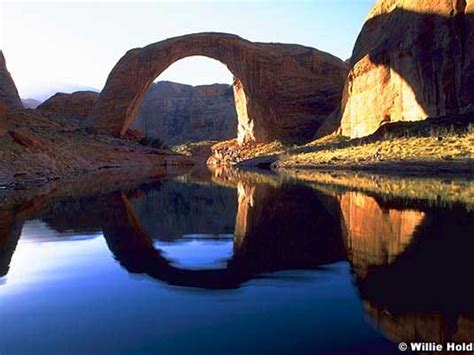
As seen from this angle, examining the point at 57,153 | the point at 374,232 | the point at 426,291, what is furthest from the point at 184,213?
the point at 57,153

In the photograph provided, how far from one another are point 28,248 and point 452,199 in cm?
1099

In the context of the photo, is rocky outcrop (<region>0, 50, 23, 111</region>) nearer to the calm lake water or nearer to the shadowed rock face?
the shadowed rock face

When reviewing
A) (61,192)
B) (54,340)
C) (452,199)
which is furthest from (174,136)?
(54,340)

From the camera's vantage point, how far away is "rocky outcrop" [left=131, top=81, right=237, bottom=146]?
11775cm

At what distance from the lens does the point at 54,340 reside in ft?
13.6

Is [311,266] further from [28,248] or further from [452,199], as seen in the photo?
[452,199]

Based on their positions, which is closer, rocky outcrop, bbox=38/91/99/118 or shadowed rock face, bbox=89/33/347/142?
shadowed rock face, bbox=89/33/347/142

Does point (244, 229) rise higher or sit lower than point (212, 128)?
lower

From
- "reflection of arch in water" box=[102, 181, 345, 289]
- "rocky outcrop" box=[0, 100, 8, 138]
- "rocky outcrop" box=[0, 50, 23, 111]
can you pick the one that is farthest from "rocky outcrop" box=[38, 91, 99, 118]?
"reflection of arch in water" box=[102, 181, 345, 289]

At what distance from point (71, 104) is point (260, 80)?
2861 centimetres

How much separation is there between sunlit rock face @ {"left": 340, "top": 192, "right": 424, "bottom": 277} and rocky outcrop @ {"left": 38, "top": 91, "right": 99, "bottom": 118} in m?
62.4
